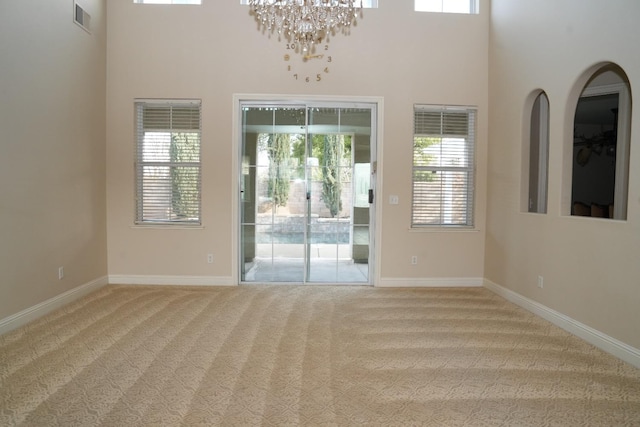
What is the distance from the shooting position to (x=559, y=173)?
11.9 ft

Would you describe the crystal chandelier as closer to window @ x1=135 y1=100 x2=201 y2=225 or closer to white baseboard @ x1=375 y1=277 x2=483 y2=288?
window @ x1=135 y1=100 x2=201 y2=225

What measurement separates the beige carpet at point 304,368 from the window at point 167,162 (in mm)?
1288

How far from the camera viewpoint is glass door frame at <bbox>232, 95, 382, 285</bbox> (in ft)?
15.8

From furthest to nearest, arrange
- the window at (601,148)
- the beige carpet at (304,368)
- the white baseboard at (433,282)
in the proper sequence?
1. the white baseboard at (433,282)
2. the window at (601,148)
3. the beige carpet at (304,368)

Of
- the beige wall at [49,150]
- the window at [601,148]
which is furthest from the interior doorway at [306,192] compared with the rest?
the window at [601,148]

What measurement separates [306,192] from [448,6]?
120 inches

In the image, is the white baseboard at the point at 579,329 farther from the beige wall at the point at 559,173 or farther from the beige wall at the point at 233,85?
the beige wall at the point at 233,85

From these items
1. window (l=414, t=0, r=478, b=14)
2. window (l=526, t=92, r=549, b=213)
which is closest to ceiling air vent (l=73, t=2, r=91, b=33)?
window (l=414, t=0, r=478, b=14)

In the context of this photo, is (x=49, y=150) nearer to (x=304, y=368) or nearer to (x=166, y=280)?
(x=166, y=280)

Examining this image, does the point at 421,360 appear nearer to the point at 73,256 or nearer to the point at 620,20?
the point at 620,20

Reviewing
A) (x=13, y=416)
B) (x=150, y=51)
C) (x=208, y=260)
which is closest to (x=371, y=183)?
(x=208, y=260)

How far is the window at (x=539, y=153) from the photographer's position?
433 cm

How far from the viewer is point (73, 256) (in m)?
4.18

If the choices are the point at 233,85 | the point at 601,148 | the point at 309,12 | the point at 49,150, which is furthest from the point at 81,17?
the point at 601,148
